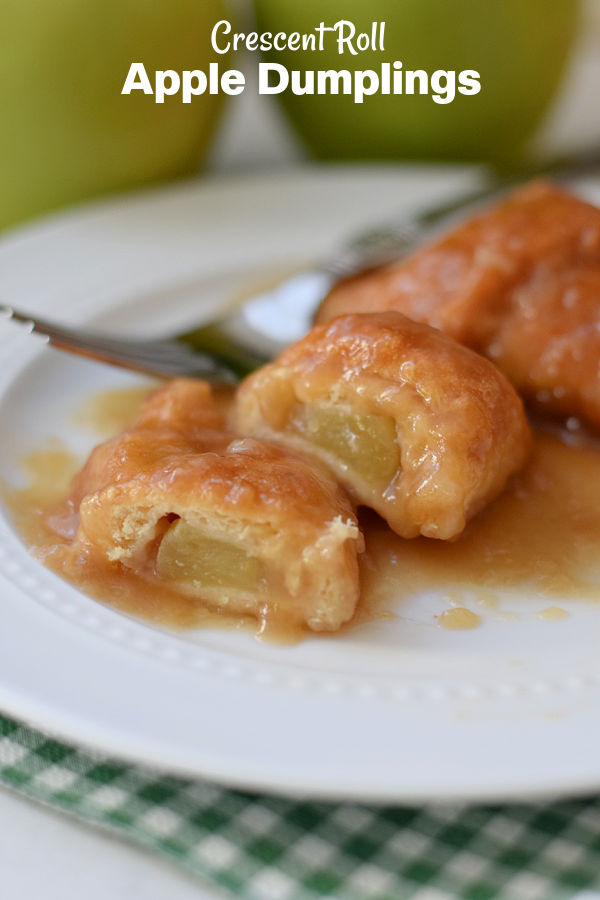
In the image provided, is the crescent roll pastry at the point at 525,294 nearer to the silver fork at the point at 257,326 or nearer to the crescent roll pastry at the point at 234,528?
the silver fork at the point at 257,326

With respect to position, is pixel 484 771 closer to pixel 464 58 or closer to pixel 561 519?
pixel 561 519

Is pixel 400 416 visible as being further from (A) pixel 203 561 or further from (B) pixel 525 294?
(B) pixel 525 294

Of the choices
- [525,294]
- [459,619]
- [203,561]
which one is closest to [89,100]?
[525,294]

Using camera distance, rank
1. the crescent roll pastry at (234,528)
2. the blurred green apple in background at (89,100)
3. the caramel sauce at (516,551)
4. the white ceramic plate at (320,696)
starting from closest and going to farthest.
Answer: the white ceramic plate at (320,696), the crescent roll pastry at (234,528), the caramel sauce at (516,551), the blurred green apple in background at (89,100)

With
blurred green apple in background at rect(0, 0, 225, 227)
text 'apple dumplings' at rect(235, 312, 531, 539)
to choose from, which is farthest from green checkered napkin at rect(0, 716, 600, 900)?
blurred green apple in background at rect(0, 0, 225, 227)

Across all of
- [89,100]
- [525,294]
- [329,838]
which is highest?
[89,100]

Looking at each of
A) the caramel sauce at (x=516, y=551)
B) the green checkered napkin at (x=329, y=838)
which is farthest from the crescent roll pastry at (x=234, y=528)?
the green checkered napkin at (x=329, y=838)

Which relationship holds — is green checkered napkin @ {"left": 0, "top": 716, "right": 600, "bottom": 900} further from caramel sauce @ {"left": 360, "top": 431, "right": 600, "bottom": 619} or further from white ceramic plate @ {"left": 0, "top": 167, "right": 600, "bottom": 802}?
caramel sauce @ {"left": 360, "top": 431, "right": 600, "bottom": 619}
